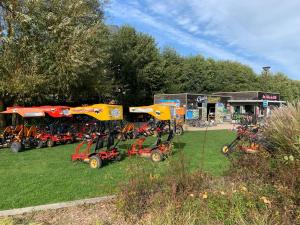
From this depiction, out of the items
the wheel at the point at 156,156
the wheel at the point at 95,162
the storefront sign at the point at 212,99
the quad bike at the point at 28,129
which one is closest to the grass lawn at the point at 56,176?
the wheel at the point at 95,162

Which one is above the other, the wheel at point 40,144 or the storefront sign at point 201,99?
the storefront sign at point 201,99

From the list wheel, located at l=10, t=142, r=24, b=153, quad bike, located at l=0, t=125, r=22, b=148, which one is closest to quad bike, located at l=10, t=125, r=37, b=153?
wheel, located at l=10, t=142, r=24, b=153

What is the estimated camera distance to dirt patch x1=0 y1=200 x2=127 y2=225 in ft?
16.5

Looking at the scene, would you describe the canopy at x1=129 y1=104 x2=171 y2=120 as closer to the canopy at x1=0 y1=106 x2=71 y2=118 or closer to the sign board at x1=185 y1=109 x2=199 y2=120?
the canopy at x1=0 y1=106 x2=71 y2=118

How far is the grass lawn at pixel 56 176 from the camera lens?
6.72 metres

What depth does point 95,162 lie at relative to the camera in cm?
1001

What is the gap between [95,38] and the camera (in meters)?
19.1

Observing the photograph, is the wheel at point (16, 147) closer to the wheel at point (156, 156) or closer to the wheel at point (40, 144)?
the wheel at point (40, 144)

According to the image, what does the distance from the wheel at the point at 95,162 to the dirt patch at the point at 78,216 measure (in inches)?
161

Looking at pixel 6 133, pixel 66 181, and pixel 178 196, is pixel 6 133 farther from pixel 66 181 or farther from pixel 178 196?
pixel 178 196

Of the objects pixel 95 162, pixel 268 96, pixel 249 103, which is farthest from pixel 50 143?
pixel 268 96

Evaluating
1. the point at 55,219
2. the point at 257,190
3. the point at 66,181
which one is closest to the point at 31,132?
the point at 66,181

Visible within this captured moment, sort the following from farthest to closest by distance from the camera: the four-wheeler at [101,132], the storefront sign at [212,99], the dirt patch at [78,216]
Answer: the storefront sign at [212,99], the four-wheeler at [101,132], the dirt patch at [78,216]

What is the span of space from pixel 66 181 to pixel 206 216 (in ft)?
14.6
